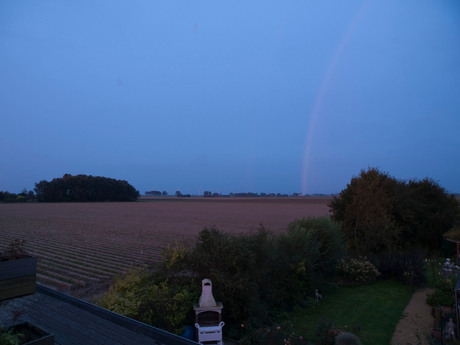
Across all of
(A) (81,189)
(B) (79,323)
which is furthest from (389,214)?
(A) (81,189)

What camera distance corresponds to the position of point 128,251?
1627 centimetres

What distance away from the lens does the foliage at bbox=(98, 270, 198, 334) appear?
18.6ft

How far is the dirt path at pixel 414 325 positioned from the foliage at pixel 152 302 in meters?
4.16

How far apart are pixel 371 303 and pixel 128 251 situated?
11602 mm

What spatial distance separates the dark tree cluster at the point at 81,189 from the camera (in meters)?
97.9

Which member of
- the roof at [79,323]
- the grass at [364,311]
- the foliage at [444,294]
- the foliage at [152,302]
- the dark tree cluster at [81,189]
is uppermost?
the dark tree cluster at [81,189]

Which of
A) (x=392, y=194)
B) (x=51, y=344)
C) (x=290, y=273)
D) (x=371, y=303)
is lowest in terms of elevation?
(x=371, y=303)

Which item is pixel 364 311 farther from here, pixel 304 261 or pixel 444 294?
pixel 444 294

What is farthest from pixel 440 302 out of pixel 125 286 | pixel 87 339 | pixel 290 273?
pixel 87 339

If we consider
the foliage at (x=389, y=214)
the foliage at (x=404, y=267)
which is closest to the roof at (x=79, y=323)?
the foliage at (x=404, y=267)

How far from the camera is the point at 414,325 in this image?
24.3 ft

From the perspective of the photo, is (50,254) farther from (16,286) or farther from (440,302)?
(440,302)

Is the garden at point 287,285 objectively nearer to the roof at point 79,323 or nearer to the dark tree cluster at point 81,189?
the roof at point 79,323

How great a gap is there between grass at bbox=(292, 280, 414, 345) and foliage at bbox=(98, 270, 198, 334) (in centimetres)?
262
